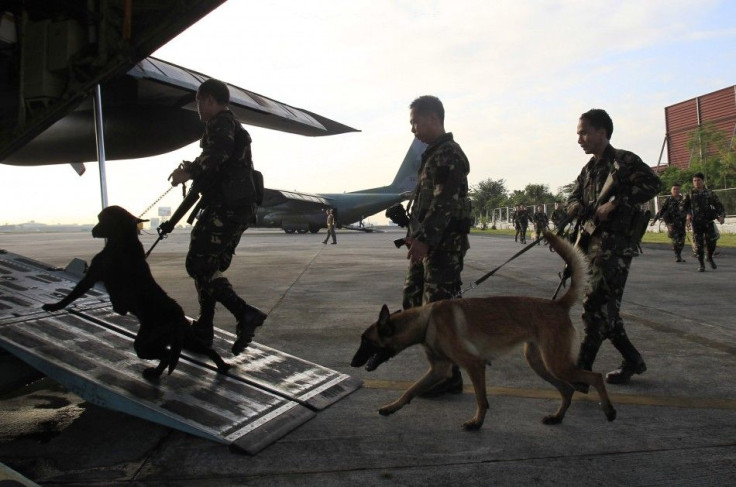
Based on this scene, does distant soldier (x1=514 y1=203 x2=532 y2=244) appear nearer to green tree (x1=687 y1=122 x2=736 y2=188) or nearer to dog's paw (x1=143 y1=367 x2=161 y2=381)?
green tree (x1=687 y1=122 x2=736 y2=188)

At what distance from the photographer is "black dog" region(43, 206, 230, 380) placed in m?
3.51

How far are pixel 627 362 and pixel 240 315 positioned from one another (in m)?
2.94

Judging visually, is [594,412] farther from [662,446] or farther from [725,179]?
[725,179]

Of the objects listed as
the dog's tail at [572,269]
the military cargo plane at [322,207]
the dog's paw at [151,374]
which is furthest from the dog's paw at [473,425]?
the military cargo plane at [322,207]

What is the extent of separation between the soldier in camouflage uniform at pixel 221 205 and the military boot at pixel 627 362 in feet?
8.83

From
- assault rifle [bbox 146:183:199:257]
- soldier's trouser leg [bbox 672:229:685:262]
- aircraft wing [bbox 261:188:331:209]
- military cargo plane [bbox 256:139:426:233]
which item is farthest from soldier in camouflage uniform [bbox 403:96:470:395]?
military cargo plane [bbox 256:139:426:233]

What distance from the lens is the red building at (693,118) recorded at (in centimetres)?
5384

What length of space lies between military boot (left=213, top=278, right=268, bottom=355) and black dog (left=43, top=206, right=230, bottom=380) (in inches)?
16.1

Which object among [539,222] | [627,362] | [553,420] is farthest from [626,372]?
[539,222]

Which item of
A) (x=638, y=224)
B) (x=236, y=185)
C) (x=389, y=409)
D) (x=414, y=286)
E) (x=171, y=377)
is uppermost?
(x=236, y=185)

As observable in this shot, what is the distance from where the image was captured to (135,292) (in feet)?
11.7

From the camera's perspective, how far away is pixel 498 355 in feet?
10.8

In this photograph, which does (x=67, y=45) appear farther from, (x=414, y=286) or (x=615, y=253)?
(x=615, y=253)

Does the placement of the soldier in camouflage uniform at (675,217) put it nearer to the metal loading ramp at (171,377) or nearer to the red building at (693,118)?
the metal loading ramp at (171,377)
